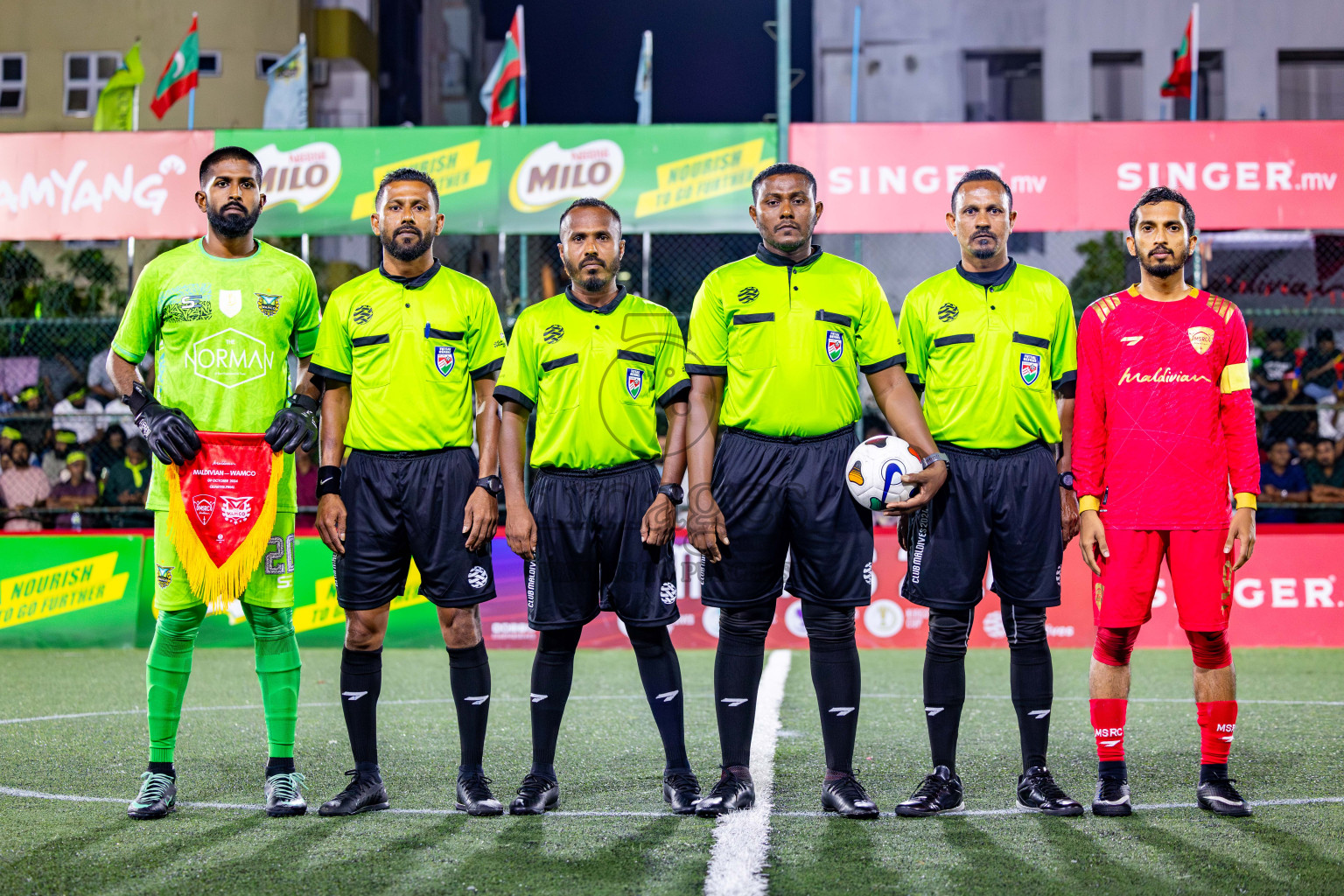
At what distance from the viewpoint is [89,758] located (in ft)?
18.1

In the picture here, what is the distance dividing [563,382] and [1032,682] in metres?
1.99

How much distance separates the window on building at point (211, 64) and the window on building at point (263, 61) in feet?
2.11

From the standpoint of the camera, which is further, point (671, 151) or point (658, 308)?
point (671, 151)

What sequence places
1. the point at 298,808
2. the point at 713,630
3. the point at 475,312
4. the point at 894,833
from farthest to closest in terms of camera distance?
1. the point at 713,630
2. the point at 475,312
3. the point at 298,808
4. the point at 894,833

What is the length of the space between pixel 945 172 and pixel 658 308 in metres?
6.20

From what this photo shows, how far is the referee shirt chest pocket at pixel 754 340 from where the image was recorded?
4535mm

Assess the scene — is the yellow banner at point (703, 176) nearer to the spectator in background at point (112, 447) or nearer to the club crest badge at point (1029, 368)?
the spectator in background at point (112, 447)

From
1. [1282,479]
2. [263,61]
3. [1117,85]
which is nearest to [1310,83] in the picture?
[1117,85]

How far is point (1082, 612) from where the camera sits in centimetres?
991

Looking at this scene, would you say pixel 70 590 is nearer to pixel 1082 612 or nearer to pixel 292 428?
pixel 292 428

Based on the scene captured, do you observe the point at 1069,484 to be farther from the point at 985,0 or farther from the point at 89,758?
the point at 985,0

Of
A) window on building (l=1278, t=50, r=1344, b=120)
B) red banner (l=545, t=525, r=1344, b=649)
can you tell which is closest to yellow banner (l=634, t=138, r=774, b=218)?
red banner (l=545, t=525, r=1344, b=649)

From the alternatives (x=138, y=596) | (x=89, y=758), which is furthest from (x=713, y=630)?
(x=89, y=758)

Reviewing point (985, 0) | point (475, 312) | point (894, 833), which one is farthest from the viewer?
point (985, 0)
